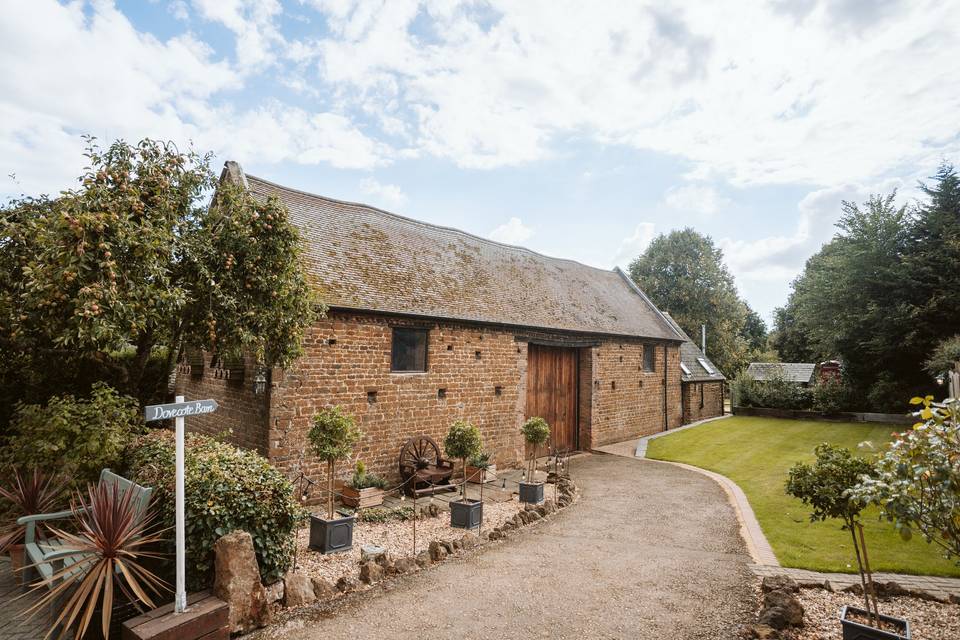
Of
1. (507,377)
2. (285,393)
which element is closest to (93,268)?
(285,393)

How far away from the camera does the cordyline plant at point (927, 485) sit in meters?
4.10

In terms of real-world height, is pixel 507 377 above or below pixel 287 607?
above

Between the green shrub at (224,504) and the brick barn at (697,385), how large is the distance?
2136cm

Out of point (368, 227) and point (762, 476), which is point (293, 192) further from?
point (762, 476)

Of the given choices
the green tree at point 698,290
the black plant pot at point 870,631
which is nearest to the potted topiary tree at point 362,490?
the black plant pot at point 870,631

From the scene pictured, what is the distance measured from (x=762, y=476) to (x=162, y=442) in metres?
14.1

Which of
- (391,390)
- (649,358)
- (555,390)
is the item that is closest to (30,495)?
(391,390)

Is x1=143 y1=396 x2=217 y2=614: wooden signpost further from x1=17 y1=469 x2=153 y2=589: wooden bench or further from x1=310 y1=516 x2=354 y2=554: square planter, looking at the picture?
x1=310 y1=516 x2=354 y2=554: square planter

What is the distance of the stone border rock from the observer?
571cm

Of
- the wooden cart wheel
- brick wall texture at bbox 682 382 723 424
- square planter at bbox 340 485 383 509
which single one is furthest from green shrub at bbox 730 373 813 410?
square planter at bbox 340 485 383 509

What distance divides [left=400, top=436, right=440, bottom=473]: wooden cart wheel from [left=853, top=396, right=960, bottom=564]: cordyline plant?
28.8 feet

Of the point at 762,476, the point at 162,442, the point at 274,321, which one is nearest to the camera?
the point at 162,442

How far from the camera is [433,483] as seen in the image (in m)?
11.3

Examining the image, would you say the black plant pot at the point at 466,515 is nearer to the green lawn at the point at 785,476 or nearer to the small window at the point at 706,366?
the green lawn at the point at 785,476
